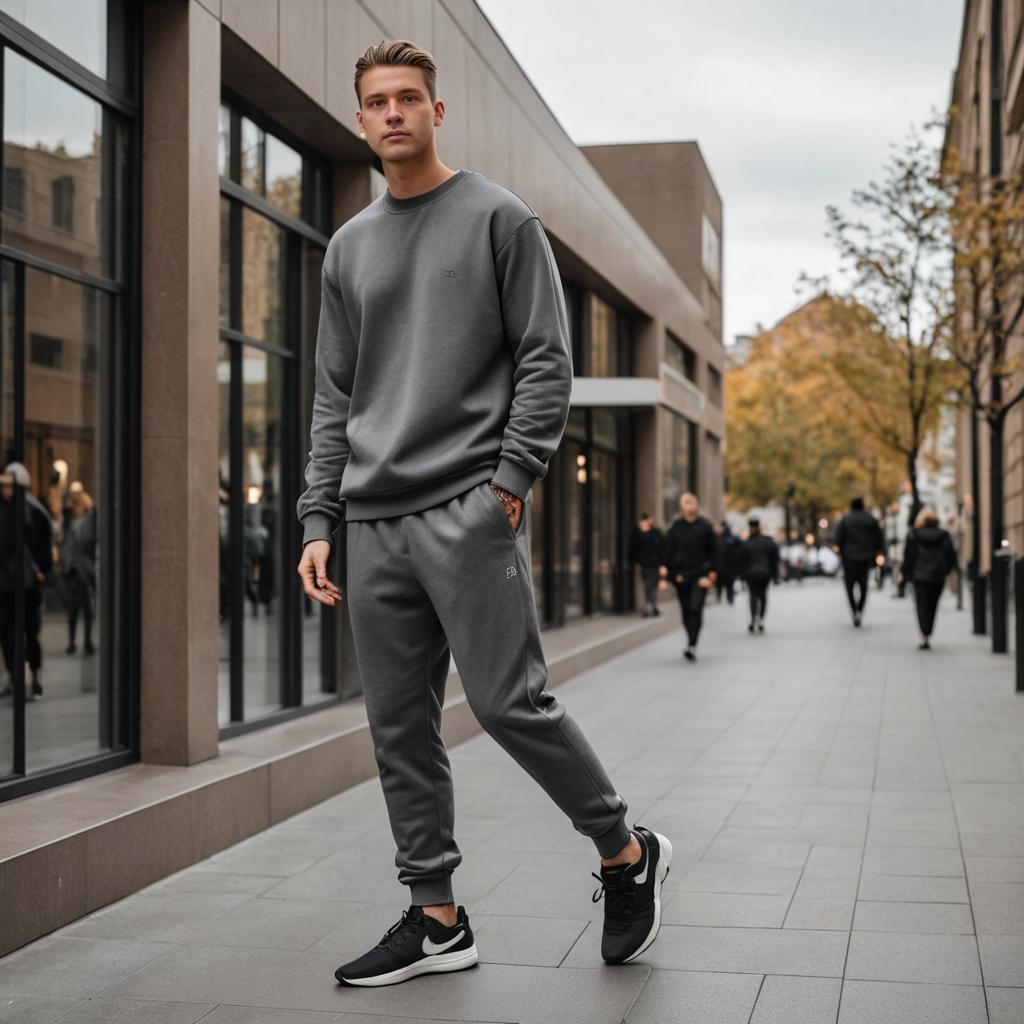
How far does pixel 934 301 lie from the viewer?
2250 centimetres

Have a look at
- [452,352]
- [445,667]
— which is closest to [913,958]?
[445,667]

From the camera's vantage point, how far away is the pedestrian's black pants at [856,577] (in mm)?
20141

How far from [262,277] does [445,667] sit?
4.60 m

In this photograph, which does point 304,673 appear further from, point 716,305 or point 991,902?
point 716,305

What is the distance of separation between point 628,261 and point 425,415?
1664cm

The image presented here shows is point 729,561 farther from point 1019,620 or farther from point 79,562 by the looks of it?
point 79,562

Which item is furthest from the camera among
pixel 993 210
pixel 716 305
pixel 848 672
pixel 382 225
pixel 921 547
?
pixel 716 305

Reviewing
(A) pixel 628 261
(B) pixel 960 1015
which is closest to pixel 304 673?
(B) pixel 960 1015

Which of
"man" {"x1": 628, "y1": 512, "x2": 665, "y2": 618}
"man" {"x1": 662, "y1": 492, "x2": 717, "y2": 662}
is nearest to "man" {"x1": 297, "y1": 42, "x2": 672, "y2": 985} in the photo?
"man" {"x1": 662, "y1": 492, "x2": 717, "y2": 662}

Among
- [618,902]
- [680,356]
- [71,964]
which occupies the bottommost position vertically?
[71,964]

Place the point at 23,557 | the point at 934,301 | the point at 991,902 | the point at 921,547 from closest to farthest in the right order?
1. the point at 991,902
2. the point at 23,557
3. the point at 921,547
4. the point at 934,301

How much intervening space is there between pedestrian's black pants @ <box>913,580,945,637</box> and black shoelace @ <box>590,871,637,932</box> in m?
13.3

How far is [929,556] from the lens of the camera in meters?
17.0

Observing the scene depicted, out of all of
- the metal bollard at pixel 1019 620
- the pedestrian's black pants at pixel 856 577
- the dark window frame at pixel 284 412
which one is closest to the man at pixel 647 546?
the pedestrian's black pants at pixel 856 577
